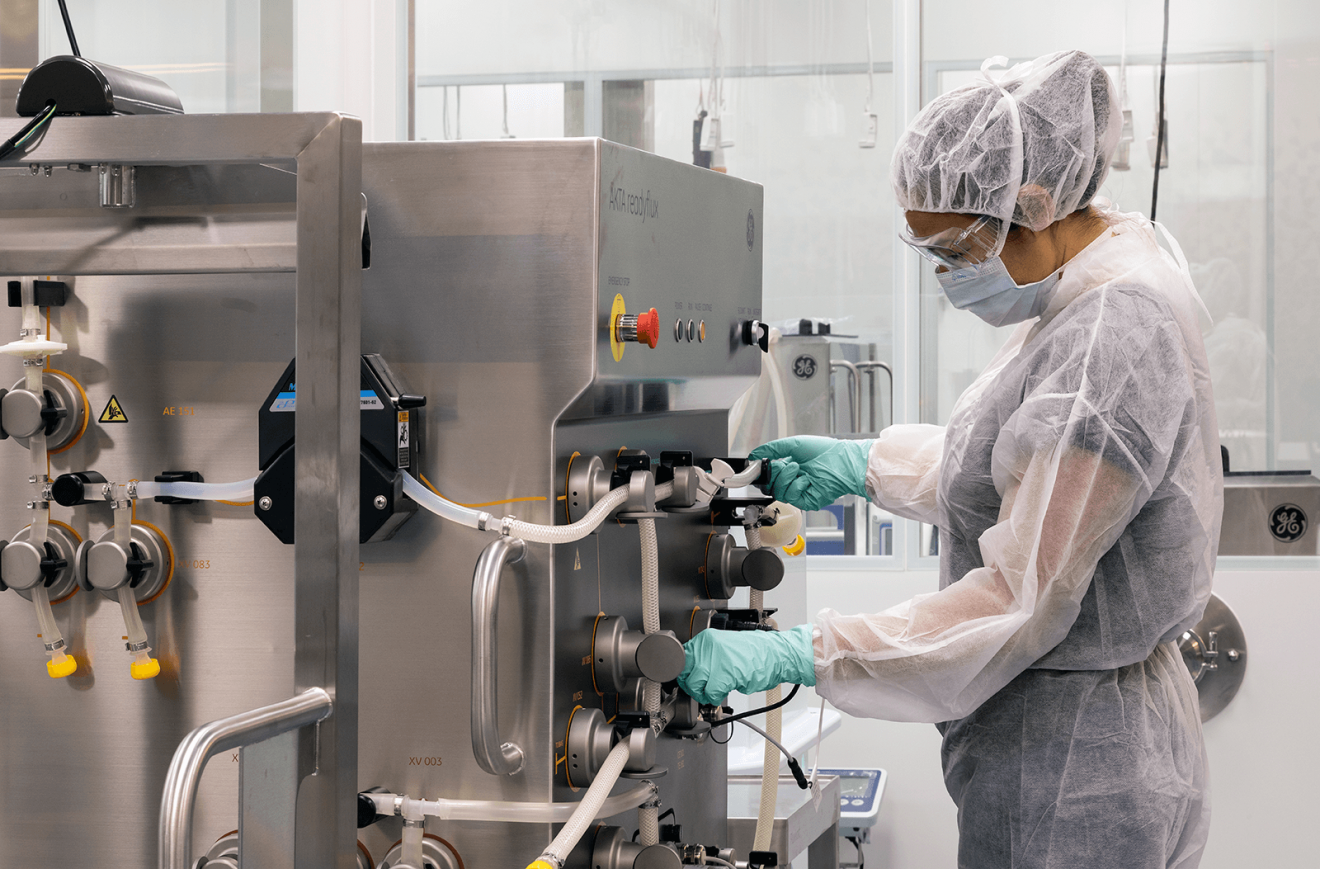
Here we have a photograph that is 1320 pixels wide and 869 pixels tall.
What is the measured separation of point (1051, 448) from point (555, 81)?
196cm

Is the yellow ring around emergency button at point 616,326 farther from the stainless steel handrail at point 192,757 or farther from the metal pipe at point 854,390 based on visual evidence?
the metal pipe at point 854,390

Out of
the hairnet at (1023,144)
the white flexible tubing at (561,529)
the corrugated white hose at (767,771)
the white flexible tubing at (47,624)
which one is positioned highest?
the hairnet at (1023,144)

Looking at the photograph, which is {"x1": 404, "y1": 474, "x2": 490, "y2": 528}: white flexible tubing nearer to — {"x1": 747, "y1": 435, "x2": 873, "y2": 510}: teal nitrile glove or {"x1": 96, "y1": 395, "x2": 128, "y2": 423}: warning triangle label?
{"x1": 96, "y1": 395, "x2": 128, "y2": 423}: warning triangle label

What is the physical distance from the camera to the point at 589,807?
2.90 ft

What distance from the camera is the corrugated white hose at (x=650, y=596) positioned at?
1.02 metres

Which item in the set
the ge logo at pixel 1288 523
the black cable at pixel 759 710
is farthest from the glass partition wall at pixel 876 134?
the black cable at pixel 759 710

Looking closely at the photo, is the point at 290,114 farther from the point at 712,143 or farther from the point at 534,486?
the point at 712,143

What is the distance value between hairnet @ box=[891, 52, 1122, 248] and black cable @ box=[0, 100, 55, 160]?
81 centimetres

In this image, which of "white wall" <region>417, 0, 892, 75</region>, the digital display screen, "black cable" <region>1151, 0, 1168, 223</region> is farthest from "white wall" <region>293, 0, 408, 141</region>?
"black cable" <region>1151, 0, 1168, 223</region>

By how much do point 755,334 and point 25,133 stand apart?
2.57ft

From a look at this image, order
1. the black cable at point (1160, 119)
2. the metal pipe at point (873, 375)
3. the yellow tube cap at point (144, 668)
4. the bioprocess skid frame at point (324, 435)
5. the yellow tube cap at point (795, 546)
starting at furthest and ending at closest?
1. the metal pipe at point (873, 375)
2. the black cable at point (1160, 119)
3. the yellow tube cap at point (795, 546)
4. the yellow tube cap at point (144, 668)
5. the bioprocess skid frame at point (324, 435)

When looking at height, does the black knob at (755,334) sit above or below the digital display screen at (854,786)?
above

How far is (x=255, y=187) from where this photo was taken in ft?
3.17

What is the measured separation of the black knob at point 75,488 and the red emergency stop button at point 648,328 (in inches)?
19.2
